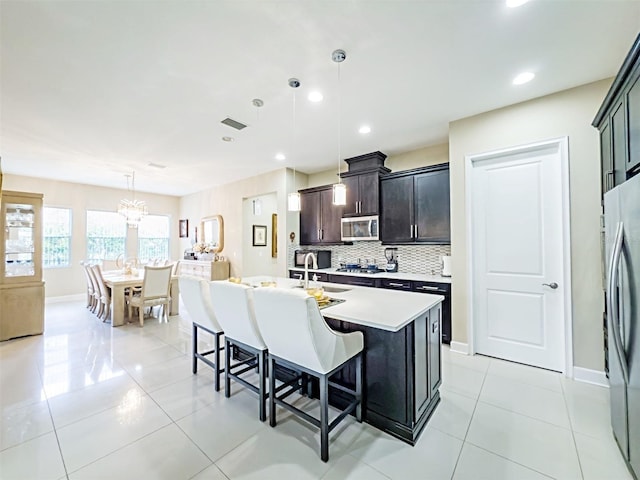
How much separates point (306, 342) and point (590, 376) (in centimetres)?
289

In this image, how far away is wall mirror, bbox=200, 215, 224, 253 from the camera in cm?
672

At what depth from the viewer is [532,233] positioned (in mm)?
2916

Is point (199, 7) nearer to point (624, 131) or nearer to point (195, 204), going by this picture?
point (624, 131)

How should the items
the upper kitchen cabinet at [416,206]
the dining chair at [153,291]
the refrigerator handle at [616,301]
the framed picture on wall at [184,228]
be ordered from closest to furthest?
1. the refrigerator handle at [616,301]
2. the upper kitchen cabinet at [416,206]
3. the dining chair at [153,291]
4. the framed picture on wall at [184,228]

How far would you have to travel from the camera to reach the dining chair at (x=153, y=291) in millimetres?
4484

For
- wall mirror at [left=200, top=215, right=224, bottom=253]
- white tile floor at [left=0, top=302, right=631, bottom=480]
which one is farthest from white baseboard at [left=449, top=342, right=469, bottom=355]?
wall mirror at [left=200, top=215, right=224, bottom=253]

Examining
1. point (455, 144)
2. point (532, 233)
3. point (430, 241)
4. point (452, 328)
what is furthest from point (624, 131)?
point (452, 328)

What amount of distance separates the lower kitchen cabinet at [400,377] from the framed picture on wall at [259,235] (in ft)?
15.5

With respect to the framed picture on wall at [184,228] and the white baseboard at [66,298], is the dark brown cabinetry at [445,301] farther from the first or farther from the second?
the white baseboard at [66,298]

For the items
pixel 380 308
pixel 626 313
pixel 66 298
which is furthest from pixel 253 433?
pixel 66 298

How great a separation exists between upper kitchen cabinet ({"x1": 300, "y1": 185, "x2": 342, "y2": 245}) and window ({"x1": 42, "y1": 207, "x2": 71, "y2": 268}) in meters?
5.83

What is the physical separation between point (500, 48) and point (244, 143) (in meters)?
3.25

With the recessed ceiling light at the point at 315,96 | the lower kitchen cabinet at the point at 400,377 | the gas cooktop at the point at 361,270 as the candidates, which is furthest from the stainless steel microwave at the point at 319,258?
the lower kitchen cabinet at the point at 400,377

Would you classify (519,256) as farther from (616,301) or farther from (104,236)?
(104,236)
